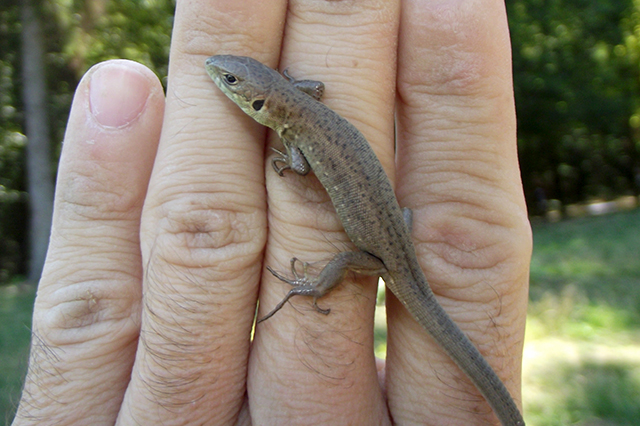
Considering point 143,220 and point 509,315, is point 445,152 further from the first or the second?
point 143,220

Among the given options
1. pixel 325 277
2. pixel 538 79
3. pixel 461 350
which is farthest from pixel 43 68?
pixel 538 79

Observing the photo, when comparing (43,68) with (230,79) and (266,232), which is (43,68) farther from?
(266,232)

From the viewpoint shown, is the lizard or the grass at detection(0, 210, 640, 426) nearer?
the lizard

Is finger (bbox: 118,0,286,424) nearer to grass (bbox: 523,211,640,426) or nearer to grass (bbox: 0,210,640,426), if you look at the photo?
grass (bbox: 0,210,640,426)

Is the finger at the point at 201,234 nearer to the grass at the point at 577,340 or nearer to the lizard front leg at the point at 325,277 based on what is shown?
the lizard front leg at the point at 325,277

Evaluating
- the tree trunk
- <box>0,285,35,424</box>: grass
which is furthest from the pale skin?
the tree trunk

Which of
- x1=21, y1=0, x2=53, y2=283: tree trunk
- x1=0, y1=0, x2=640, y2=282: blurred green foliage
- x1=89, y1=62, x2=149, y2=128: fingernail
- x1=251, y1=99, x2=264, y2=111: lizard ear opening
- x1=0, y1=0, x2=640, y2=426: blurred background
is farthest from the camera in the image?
x1=0, y1=0, x2=640, y2=282: blurred green foliage
